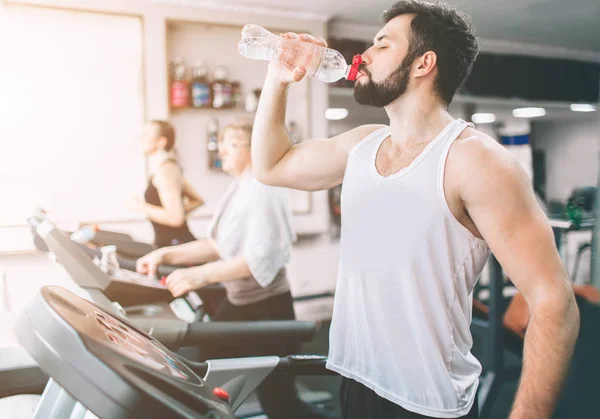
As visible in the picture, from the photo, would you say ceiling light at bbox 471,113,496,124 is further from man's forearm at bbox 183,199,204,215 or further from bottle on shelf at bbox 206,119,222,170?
man's forearm at bbox 183,199,204,215

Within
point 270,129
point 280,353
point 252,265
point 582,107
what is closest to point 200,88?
point 252,265

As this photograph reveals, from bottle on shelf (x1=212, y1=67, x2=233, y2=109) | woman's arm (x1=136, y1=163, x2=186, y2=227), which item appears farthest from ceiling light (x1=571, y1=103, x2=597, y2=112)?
woman's arm (x1=136, y1=163, x2=186, y2=227)

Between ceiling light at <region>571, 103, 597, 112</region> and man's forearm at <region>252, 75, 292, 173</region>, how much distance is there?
5804mm

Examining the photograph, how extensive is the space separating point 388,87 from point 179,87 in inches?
116

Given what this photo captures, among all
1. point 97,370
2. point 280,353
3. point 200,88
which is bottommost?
point 280,353

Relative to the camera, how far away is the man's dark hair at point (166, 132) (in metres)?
3.30

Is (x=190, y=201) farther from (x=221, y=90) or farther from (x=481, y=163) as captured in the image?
(x=481, y=163)

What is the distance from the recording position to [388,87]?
1106 mm

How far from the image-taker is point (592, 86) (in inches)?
233

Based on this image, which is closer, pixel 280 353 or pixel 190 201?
pixel 280 353

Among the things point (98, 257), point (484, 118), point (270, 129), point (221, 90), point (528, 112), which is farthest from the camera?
point (528, 112)

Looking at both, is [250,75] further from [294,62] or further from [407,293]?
[407,293]

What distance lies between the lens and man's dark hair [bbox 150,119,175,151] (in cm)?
330

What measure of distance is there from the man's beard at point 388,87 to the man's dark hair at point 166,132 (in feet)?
7.81
